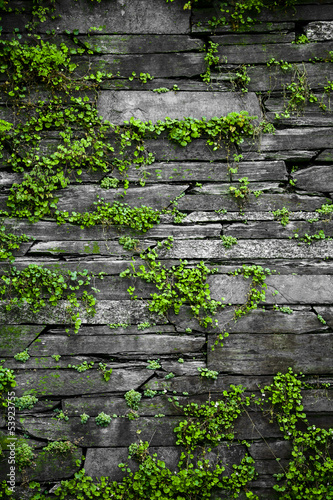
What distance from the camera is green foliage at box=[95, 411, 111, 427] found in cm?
297

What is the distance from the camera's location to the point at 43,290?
3.09 m

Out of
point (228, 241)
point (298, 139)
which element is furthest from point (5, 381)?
point (298, 139)

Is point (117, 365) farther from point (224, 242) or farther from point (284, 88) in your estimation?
point (284, 88)

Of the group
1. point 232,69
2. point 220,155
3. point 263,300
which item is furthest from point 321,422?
point 232,69

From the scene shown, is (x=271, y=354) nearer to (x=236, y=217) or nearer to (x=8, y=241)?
(x=236, y=217)

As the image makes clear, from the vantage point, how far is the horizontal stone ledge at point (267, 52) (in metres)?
3.19

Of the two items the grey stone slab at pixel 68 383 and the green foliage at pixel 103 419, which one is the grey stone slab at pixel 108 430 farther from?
the grey stone slab at pixel 68 383

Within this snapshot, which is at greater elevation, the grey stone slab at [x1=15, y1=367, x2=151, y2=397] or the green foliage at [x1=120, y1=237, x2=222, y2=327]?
the green foliage at [x1=120, y1=237, x2=222, y2=327]

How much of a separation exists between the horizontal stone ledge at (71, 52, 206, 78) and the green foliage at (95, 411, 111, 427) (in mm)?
3059

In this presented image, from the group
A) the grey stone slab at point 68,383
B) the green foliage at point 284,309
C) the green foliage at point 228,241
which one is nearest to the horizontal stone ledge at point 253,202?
the green foliage at point 228,241

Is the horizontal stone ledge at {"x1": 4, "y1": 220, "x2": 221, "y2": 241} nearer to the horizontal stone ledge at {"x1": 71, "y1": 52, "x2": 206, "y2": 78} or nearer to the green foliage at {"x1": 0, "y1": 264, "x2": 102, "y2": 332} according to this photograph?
the green foliage at {"x1": 0, "y1": 264, "x2": 102, "y2": 332}

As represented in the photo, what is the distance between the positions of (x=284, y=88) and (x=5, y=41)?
2.56m

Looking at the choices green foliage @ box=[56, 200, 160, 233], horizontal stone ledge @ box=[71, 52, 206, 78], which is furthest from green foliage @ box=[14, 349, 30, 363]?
horizontal stone ledge @ box=[71, 52, 206, 78]

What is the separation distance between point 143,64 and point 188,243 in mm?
1716
